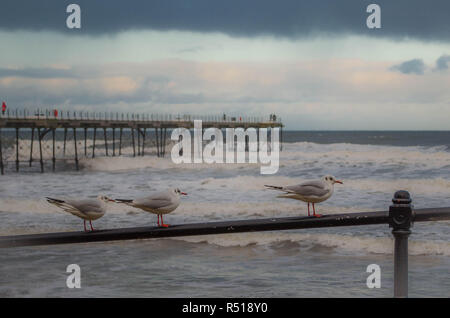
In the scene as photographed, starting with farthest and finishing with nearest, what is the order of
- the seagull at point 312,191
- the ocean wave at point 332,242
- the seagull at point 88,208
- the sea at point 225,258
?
the ocean wave at point 332,242
the sea at point 225,258
the seagull at point 312,191
the seagull at point 88,208

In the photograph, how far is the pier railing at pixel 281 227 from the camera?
9.15ft

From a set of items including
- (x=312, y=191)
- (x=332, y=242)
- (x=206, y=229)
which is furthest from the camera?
(x=332, y=242)

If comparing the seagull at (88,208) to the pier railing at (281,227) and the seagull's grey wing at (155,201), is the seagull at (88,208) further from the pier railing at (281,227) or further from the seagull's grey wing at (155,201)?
the pier railing at (281,227)

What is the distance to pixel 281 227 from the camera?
292 centimetres

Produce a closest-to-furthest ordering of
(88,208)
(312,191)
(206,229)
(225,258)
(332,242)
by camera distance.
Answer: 1. (206,229)
2. (88,208)
3. (312,191)
4. (225,258)
5. (332,242)

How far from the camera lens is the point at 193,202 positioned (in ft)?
63.6

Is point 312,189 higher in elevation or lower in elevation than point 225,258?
higher

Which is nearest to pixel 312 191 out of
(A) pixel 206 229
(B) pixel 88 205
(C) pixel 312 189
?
(C) pixel 312 189

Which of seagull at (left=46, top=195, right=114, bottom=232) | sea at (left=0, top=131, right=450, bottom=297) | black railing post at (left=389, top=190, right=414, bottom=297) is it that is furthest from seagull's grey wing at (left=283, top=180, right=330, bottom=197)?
sea at (left=0, top=131, right=450, bottom=297)

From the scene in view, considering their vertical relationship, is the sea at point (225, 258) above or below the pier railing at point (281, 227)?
below

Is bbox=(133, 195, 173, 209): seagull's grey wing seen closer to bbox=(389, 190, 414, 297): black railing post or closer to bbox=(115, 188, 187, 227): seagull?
bbox=(115, 188, 187, 227): seagull

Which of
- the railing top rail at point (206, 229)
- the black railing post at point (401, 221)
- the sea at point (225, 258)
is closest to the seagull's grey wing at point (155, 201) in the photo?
the railing top rail at point (206, 229)

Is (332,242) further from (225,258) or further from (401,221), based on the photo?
(401,221)

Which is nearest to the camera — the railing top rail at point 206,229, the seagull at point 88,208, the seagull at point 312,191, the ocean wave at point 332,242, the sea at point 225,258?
the railing top rail at point 206,229
